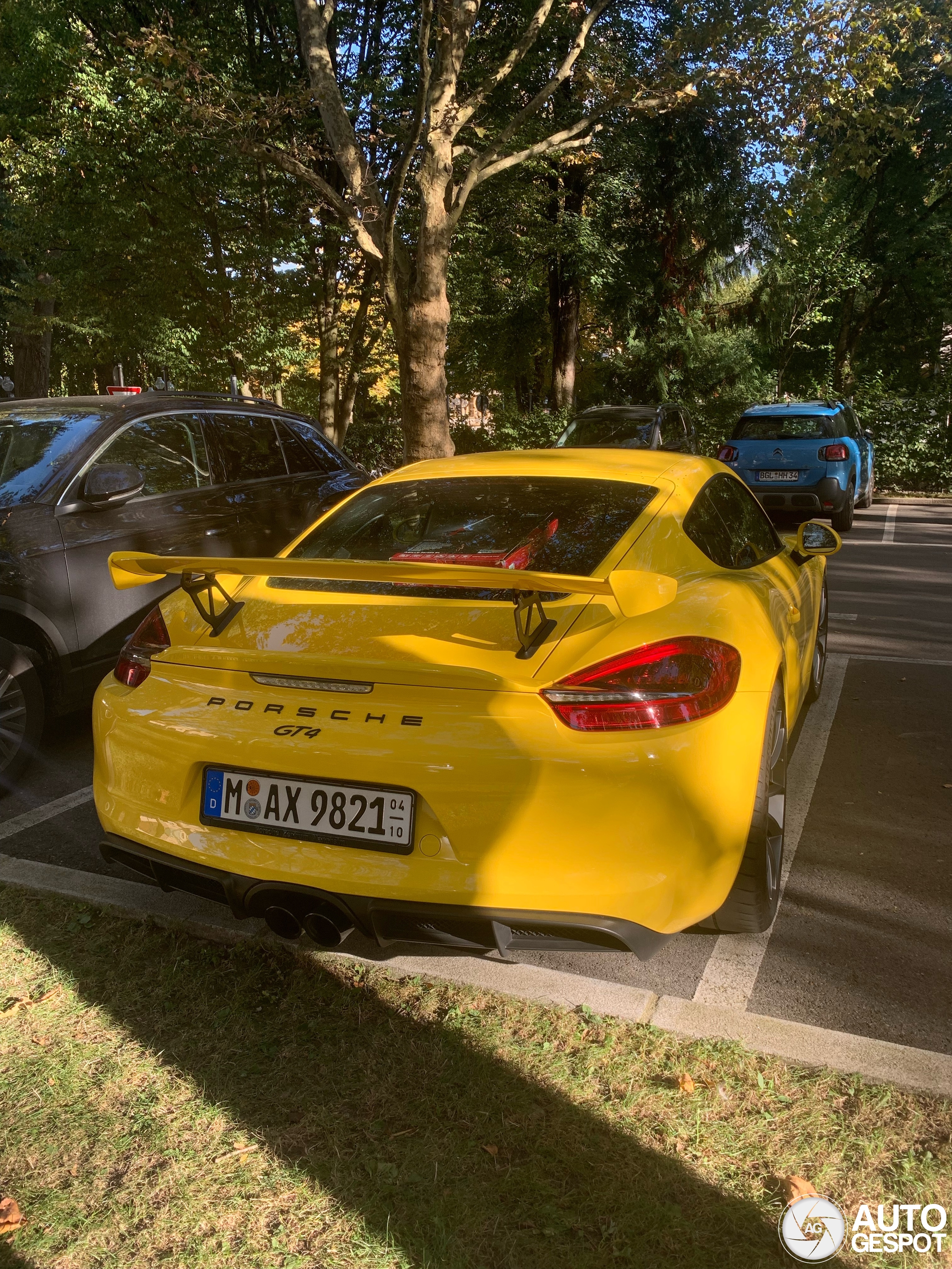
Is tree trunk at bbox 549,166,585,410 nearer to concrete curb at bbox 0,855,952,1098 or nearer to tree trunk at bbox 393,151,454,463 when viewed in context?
tree trunk at bbox 393,151,454,463

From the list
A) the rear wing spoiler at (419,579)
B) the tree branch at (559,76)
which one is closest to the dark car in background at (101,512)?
the rear wing spoiler at (419,579)

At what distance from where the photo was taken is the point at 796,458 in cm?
1405

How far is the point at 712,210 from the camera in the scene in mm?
21969

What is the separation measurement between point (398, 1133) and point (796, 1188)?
2.94 ft

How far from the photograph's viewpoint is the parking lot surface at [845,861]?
2.95 m

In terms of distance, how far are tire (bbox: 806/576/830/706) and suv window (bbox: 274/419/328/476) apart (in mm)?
3471

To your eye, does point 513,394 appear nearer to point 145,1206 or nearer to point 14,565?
point 14,565

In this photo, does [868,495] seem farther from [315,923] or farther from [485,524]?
[315,923]

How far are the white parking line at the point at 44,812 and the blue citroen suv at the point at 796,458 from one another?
36.8 feet

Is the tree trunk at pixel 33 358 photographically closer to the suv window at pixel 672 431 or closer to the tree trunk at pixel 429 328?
the tree trunk at pixel 429 328

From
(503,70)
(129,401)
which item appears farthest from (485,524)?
(503,70)

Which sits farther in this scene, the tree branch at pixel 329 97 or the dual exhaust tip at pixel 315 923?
the tree branch at pixel 329 97

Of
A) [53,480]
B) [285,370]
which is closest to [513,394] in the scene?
[285,370]

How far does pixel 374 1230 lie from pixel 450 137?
41.3ft
